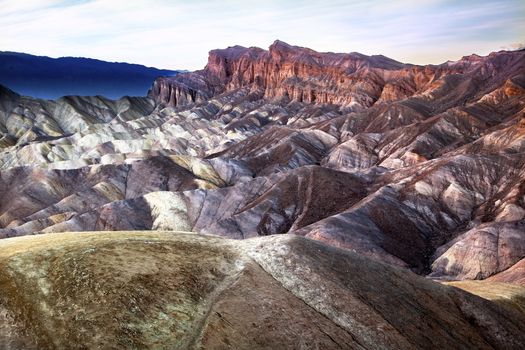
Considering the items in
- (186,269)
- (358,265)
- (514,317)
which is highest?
(186,269)

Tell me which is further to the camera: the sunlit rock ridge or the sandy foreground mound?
the sunlit rock ridge

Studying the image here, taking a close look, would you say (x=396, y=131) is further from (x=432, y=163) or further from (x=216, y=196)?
(x=216, y=196)

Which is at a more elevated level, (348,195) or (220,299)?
(220,299)

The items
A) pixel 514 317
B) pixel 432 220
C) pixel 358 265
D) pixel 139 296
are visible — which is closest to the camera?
pixel 139 296

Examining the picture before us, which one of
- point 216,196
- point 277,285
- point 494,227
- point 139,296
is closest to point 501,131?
point 494,227

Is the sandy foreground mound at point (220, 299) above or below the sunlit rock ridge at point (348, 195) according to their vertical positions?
above

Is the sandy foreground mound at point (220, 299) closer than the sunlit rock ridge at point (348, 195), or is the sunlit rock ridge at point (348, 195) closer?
the sandy foreground mound at point (220, 299)

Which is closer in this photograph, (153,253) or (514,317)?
(153,253)

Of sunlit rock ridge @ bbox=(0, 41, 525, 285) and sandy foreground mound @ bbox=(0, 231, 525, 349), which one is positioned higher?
sandy foreground mound @ bbox=(0, 231, 525, 349)
